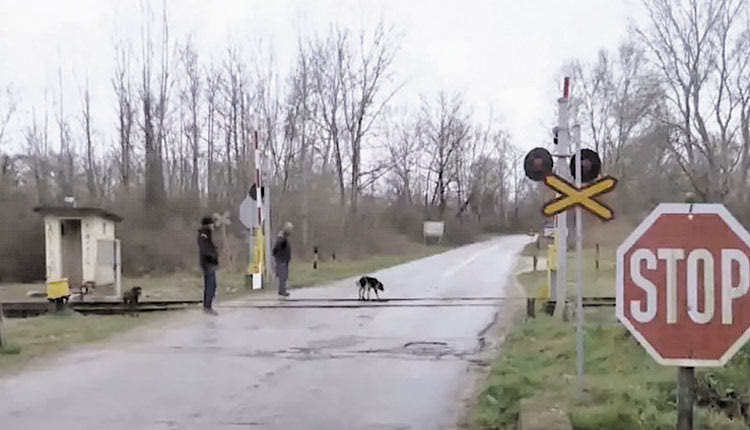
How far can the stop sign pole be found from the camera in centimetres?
532

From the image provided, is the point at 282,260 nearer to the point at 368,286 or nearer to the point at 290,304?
the point at 368,286

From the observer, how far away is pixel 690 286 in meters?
5.37

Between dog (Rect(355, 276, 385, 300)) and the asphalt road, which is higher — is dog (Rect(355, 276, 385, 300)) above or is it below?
above

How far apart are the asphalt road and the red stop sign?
9.80ft

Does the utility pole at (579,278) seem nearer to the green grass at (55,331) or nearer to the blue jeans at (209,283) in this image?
the green grass at (55,331)

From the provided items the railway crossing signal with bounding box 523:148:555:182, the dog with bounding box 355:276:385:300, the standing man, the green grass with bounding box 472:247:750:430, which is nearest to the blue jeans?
the dog with bounding box 355:276:385:300

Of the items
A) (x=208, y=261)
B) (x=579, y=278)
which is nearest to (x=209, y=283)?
(x=208, y=261)

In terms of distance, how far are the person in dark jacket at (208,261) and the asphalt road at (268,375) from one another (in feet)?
1.17

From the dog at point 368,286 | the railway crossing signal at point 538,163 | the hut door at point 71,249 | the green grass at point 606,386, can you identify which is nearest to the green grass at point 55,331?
the dog at point 368,286

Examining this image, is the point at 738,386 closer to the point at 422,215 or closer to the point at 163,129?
the point at 163,129

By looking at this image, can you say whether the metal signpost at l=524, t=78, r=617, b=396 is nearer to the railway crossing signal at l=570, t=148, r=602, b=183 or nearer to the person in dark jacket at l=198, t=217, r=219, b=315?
the railway crossing signal at l=570, t=148, r=602, b=183

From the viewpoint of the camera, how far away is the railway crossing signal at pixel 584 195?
8.95m

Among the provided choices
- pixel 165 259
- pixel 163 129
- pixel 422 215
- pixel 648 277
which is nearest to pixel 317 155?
pixel 163 129

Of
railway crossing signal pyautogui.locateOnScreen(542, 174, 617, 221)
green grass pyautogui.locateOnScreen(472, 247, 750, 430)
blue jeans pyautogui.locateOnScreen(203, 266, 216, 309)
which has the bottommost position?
green grass pyautogui.locateOnScreen(472, 247, 750, 430)
